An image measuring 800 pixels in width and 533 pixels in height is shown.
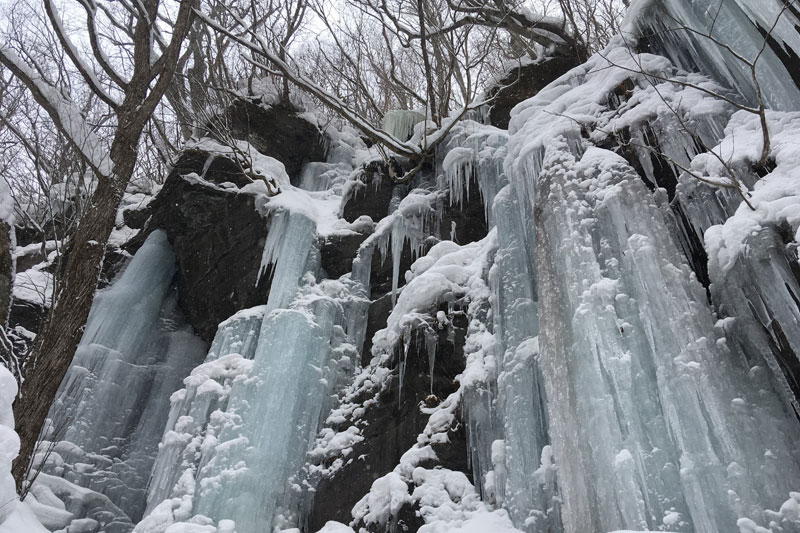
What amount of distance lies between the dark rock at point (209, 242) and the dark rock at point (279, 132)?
1527 mm

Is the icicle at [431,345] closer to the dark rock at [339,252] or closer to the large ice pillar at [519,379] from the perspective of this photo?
the large ice pillar at [519,379]

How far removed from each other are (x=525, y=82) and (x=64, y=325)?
709cm

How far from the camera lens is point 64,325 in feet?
13.0

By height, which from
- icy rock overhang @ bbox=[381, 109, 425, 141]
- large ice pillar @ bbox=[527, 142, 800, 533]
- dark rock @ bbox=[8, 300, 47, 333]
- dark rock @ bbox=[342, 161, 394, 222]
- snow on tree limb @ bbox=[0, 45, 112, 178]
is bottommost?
large ice pillar @ bbox=[527, 142, 800, 533]

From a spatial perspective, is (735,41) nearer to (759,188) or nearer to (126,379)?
(759,188)

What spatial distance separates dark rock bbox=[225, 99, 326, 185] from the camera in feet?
32.0

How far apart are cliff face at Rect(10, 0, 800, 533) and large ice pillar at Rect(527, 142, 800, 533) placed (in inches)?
0.5

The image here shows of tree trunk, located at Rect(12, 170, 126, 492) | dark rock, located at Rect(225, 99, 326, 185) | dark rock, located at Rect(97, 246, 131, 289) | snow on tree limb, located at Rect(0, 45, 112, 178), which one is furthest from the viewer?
dark rock, located at Rect(225, 99, 326, 185)

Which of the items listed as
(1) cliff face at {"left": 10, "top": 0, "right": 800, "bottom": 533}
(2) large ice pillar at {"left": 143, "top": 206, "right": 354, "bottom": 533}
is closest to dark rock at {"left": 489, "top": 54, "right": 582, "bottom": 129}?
(1) cliff face at {"left": 10, "top": 0, "right": 800, "bottom": 533}

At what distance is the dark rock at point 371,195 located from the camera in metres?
8.12

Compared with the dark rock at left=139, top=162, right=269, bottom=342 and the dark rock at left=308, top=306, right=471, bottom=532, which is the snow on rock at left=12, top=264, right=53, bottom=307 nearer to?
the dark rock at left=139, top=162, right=269, bottom=342

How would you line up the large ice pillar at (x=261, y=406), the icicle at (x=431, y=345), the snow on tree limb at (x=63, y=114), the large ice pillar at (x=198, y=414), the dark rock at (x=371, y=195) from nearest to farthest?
the snow on tree limb at (x=63, y=114) < the large ice pillar at (x=261, y=406) < the large ice pillar at (x=198, y=414) < the icicle at (x=431, y=345) < the dark rock at (x=371, y=195)

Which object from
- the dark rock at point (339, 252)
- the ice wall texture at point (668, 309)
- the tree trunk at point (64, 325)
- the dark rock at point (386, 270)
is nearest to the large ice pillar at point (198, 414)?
the dark rock at point (339, 252)

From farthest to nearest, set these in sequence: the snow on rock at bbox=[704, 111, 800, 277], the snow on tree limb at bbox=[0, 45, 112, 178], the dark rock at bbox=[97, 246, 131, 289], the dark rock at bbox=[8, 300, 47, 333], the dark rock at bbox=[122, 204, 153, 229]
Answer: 1. the dark rock at bbox=[122, 204, 153, 229]
2. the dark rock at bbox=[97, 246, 131, 289]
3. the dark rock at bbox=[8, 300, 47, 333]
4. the snow on tree limb at bbox=[0, 45, 112, 178]
5. the snow on rock at bbox=[704, 111, 800, 277]
